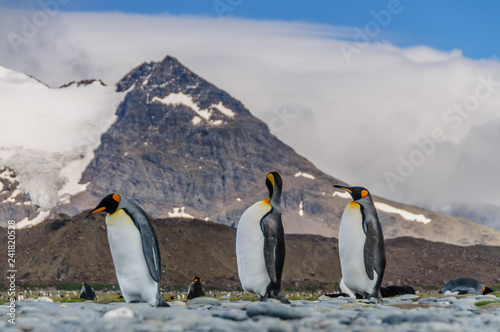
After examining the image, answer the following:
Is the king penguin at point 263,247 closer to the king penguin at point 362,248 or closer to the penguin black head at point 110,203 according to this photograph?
the king penguin at point 362,248

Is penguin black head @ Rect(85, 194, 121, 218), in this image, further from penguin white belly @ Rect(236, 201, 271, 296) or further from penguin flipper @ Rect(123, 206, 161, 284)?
penguin white belly @ Rect(236, 201, 271, 296)

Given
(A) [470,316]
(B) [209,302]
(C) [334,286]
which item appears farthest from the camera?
(C) [334,286]

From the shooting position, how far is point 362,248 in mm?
13281

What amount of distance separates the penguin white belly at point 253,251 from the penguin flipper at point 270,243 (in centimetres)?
10

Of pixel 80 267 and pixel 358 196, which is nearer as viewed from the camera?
pixel 358 196

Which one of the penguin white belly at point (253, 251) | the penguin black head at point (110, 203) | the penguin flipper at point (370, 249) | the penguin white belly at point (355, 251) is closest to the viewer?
the penguin black head at point (110, 203)

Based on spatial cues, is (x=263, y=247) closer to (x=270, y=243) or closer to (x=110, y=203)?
(x=270, y=243)

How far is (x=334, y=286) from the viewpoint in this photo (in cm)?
4447

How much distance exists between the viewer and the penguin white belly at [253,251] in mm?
11969

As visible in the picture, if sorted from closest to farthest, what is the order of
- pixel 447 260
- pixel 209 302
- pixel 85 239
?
pixel 209 302
pixel 85 239
pixel 447 260

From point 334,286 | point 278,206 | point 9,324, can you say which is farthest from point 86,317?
point 334,286

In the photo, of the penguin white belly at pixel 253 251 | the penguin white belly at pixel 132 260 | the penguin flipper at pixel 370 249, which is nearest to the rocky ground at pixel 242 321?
the penguin white belly at pixel 132 260

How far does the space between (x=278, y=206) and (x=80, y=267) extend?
42550 millimetres

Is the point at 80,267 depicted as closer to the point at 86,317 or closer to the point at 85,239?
the point at 85,239
